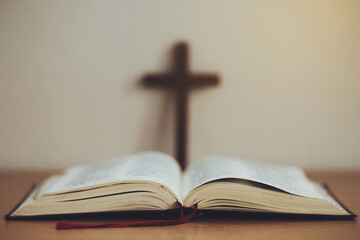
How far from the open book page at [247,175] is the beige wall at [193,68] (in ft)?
1.01

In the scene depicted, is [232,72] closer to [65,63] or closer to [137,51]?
[137,51]

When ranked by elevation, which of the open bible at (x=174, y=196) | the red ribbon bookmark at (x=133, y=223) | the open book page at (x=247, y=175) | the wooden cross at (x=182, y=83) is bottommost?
the red ribbon bookmark at (x=133, y=223)

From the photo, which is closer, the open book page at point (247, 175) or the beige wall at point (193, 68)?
the open book page at point (247, 175)

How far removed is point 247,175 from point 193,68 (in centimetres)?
59

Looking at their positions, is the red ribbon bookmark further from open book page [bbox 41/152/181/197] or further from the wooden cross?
the wooden cross

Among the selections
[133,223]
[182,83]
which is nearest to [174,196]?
[133,223]

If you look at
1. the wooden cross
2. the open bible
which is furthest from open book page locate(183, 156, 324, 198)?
the wooden cross

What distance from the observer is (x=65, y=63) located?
4.39 ft

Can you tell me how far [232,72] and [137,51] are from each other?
35 cm

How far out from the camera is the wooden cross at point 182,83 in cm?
130

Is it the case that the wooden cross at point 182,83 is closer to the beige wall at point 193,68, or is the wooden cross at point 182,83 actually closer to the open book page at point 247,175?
the beige wall at point 193,68


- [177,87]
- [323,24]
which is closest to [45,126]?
[177,87]

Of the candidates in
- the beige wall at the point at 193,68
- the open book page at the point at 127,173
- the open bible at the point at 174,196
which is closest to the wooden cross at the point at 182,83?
the beige wall at the point at 193,68

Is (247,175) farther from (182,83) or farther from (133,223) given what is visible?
(182,83)
